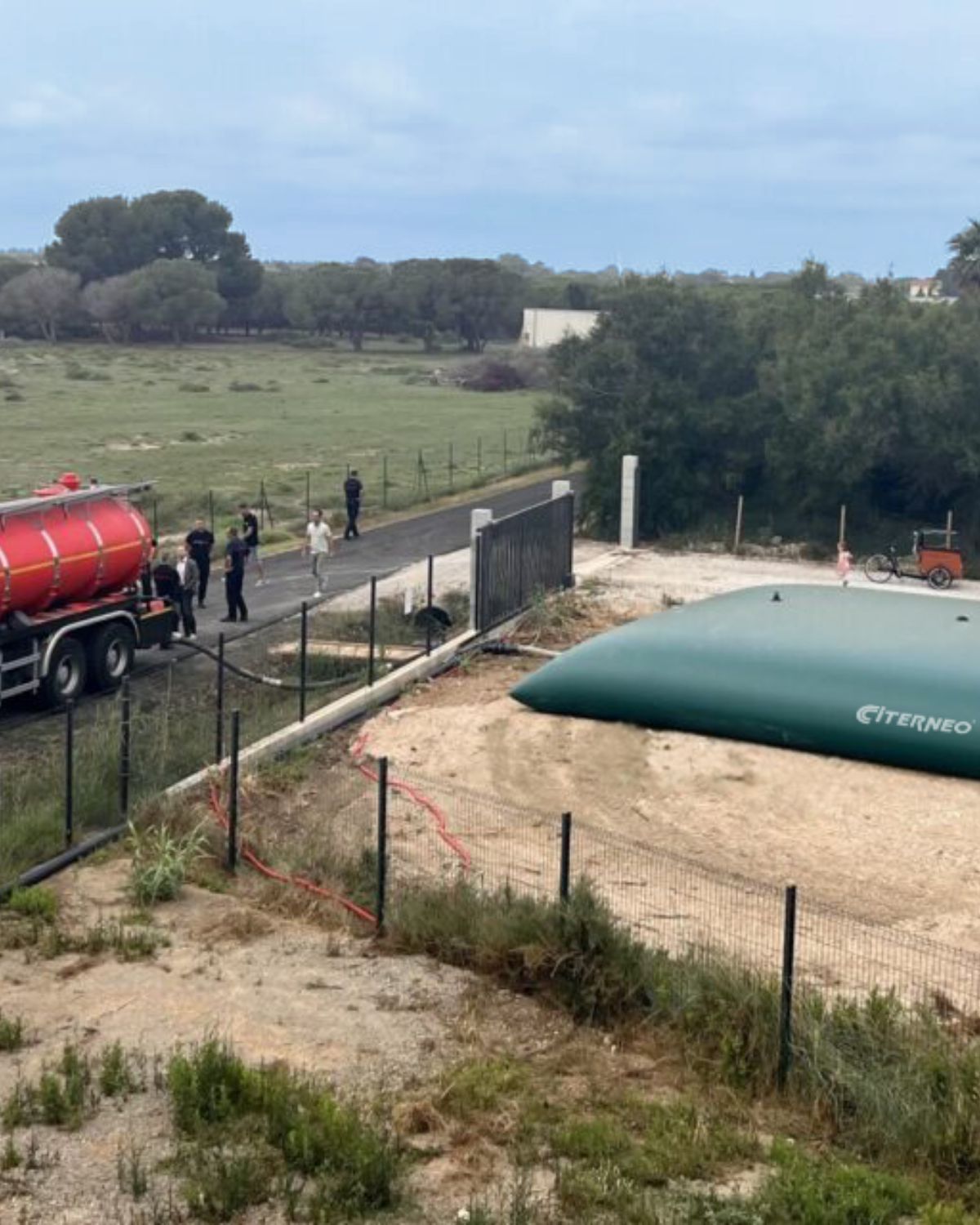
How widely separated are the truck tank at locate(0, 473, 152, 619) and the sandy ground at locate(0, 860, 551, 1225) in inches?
311

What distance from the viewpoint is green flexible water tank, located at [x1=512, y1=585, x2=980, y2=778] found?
60.8 ft

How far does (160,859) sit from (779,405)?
27.7 m

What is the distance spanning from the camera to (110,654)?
22.9 meters

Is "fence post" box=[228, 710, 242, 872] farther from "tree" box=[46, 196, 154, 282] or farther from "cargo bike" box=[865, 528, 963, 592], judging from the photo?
"tree" box=[46, 196, 154, 282]

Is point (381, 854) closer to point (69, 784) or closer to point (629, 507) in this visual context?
point (69, 784)

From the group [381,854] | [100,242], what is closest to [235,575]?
[381,854]

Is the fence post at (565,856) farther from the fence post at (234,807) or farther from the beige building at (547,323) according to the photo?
the beige building at (547,323)

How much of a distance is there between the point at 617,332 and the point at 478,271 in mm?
91596

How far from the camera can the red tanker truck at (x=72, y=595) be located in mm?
20859

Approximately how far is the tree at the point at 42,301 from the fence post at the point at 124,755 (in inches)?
4606

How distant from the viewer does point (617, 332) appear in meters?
40.8

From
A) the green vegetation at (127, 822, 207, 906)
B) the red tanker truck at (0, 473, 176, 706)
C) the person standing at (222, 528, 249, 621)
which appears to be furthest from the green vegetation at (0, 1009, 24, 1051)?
the person standing at (222, 528, 249, 621)

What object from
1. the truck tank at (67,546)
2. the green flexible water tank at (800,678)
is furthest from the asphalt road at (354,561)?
the green flexible water tank at (800,678)

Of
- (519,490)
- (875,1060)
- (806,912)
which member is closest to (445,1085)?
(875,1060)
